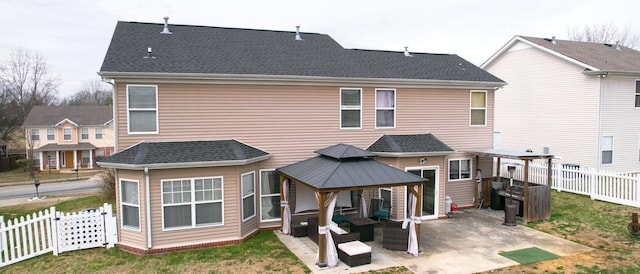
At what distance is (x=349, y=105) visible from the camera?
1382 cm

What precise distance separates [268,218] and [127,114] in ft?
18.1

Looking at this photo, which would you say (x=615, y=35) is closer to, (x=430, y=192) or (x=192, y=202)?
(x=430, y=192)

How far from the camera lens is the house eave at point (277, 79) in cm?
1106

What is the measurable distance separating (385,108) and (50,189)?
2568 centimetres

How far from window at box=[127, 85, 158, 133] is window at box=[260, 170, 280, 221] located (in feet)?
12.4

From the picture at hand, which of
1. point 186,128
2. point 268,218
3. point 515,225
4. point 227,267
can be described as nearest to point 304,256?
point 227,267

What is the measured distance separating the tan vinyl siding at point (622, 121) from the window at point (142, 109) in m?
20.8

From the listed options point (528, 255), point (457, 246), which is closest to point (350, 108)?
point (457, 246)

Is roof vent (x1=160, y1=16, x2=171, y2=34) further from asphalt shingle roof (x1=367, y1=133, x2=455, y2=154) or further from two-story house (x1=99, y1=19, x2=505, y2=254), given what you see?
asphalt shingle roof (x1=367, y1=133, x2=455, y2=154)

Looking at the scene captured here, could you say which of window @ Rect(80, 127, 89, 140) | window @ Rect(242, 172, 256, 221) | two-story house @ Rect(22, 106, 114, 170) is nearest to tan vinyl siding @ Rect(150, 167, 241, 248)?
window @ Rect(242, 172, 256, 221)

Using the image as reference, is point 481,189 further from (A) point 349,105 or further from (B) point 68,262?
(B) point 68,262

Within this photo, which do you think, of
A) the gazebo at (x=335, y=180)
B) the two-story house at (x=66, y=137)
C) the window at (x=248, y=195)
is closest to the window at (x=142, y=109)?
the window at (x=248, y=195)

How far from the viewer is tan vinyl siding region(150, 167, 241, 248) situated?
1055 cm

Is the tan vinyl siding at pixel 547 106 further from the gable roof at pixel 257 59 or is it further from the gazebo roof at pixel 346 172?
the gazebo roof at pixel 346 172
